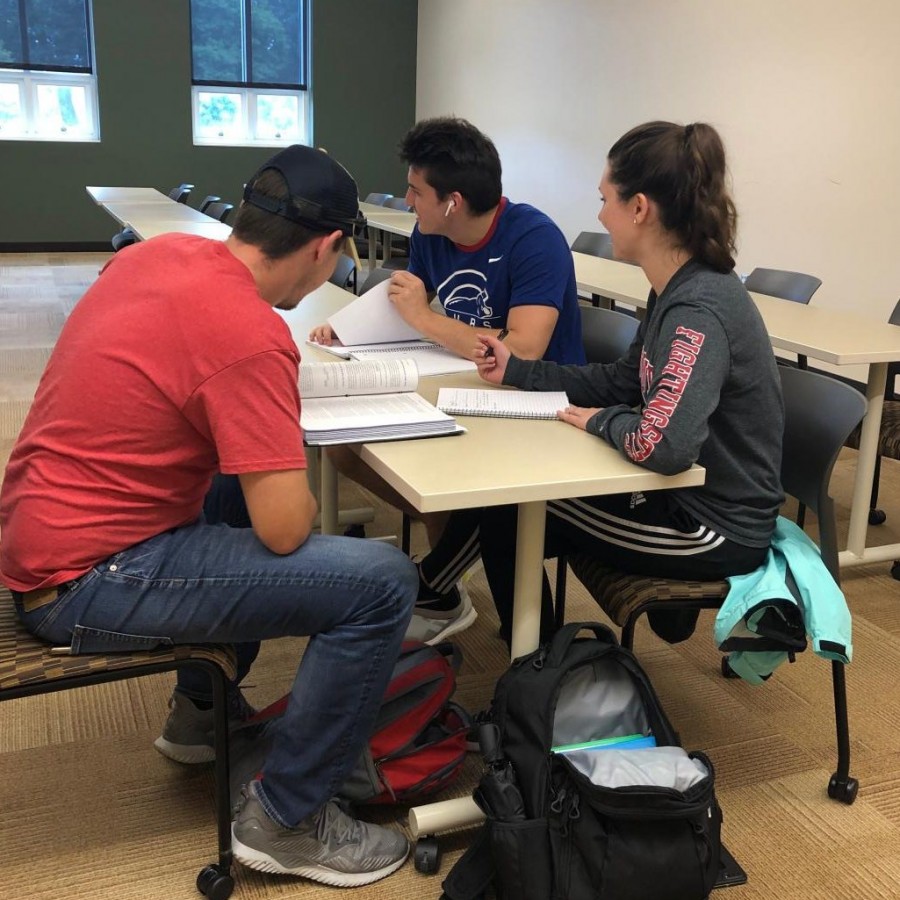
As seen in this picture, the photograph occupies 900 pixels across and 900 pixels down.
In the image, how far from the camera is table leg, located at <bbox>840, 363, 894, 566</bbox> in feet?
8.30

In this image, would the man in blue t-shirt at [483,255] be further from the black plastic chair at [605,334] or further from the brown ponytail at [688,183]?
the brown ponytail at [688,183]

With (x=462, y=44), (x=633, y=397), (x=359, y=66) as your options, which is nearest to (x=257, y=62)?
(x=359, y=66)

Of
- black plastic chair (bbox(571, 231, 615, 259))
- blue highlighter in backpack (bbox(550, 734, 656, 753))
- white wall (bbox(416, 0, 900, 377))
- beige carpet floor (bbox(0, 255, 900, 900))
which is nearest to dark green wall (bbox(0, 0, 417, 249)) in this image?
white wall (bbox(416, 0, 900, 377))

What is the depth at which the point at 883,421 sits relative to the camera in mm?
2764

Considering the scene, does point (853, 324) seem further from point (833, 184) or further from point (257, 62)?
point (257, 62)

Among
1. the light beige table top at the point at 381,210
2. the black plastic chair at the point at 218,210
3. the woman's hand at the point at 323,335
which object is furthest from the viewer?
the light beige table top at the point at 381,210

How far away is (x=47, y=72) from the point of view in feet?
28.1

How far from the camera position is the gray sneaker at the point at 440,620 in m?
2.16

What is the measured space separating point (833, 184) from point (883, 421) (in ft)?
7.90

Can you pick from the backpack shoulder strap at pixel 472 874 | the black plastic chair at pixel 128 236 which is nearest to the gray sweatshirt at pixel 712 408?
the backpack shoulder strap at pixel 472 874

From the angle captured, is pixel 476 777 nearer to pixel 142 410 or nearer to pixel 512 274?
pixel 142 410

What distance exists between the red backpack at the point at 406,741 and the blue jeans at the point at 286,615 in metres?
0.17

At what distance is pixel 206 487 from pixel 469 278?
3.25 ft

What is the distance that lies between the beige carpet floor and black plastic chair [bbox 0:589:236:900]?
0.09 meters
